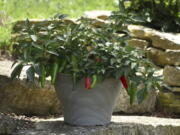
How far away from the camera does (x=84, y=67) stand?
10.2 ft

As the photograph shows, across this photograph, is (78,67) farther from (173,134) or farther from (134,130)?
(173,134)

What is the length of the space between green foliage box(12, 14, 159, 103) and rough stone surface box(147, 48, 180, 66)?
105 centimetres

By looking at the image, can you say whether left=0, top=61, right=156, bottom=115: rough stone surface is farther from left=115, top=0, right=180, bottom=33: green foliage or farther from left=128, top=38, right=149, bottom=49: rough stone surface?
left=115, top=0, right=180, bottom=33: green foliage

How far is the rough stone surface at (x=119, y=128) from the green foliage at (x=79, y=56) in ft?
0.99

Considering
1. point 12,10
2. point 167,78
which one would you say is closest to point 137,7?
point 167,78

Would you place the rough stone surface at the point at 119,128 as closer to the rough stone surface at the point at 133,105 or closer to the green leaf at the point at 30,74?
the rough stone surface at the point at 133,105

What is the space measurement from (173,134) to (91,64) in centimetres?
101

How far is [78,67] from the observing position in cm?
312

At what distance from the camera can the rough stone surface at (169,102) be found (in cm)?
421

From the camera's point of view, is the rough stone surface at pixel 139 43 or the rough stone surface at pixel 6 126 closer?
the rough stone surface at pixel 6 126

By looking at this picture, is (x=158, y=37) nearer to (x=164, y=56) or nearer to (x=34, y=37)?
(x=164, y=56)

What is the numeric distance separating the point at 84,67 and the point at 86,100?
0.24 meters

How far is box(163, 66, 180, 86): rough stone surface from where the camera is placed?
13.6 feet

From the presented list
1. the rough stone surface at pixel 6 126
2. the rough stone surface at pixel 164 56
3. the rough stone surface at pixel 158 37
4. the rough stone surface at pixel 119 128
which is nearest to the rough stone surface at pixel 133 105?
the rough stone surface at pixel 119 128
